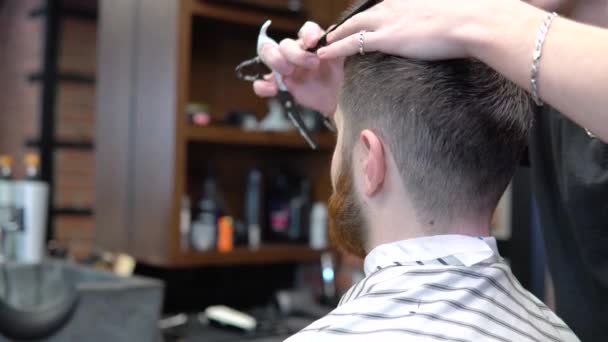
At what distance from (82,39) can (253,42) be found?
9.23ft

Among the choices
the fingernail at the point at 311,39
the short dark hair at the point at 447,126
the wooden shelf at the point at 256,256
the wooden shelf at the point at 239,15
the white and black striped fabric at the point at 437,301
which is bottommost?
the wooden shelf at the point at 256,256

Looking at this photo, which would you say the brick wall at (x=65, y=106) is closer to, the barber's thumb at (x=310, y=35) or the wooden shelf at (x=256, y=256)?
the wooden shelf at (x=256, y=256)

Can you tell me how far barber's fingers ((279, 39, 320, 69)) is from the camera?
4.09 feet

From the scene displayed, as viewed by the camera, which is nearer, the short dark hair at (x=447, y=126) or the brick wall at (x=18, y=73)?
the short dark hair at (x=447, y=126)

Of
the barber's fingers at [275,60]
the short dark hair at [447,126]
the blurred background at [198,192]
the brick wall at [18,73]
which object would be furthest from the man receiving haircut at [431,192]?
the brick wall at [18,73]

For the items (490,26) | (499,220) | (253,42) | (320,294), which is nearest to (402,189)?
(490,26)

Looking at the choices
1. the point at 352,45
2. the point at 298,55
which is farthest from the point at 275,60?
the point at 352,45

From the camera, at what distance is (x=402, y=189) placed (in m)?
1.07

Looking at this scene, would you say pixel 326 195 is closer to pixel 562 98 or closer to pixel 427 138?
pixel 427 138

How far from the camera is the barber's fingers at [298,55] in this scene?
1.25 m

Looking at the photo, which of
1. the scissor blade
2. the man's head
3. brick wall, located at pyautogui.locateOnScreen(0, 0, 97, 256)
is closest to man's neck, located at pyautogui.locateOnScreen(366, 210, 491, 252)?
the man's head

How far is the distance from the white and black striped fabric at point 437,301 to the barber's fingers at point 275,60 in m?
0.43

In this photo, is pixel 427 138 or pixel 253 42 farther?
pixel 253 42

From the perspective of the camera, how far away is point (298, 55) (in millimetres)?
1251
